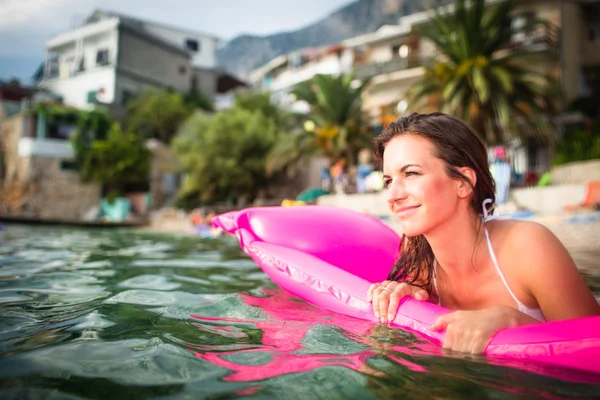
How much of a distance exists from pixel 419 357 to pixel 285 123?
19.9 metres

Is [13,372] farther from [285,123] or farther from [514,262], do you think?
[285,123]

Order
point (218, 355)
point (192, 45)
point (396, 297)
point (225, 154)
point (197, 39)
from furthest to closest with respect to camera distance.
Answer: point (197, 39) → point (192, 45) → point (225, 154) → point (396, 297) → point (218, 355)

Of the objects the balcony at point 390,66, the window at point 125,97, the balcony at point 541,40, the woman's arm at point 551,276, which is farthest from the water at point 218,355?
the window at point 125,97

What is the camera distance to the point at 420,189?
177 cm

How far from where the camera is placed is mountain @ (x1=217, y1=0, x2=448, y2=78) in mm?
62500

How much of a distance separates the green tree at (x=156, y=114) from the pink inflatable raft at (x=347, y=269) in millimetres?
25273

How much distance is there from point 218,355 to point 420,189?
1.05m

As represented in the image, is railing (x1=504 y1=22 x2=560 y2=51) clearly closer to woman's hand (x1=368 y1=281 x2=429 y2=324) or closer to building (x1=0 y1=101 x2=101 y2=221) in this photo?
woman's hand (x1=368 y1=281 x2=429 y2=324)

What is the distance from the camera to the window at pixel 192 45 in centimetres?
3434

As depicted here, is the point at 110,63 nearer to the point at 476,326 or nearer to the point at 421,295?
the point at 421,295

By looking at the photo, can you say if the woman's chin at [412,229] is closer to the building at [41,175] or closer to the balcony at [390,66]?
the balcony at [390,66]

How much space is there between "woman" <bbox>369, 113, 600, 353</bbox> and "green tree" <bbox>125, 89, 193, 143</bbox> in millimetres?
26529

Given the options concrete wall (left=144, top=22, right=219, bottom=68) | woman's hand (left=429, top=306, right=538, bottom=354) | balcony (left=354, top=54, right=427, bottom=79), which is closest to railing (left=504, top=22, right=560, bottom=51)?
balcony (left=354, top=54, right=427, bottom=79)

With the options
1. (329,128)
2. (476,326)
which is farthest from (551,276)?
(329,128)
